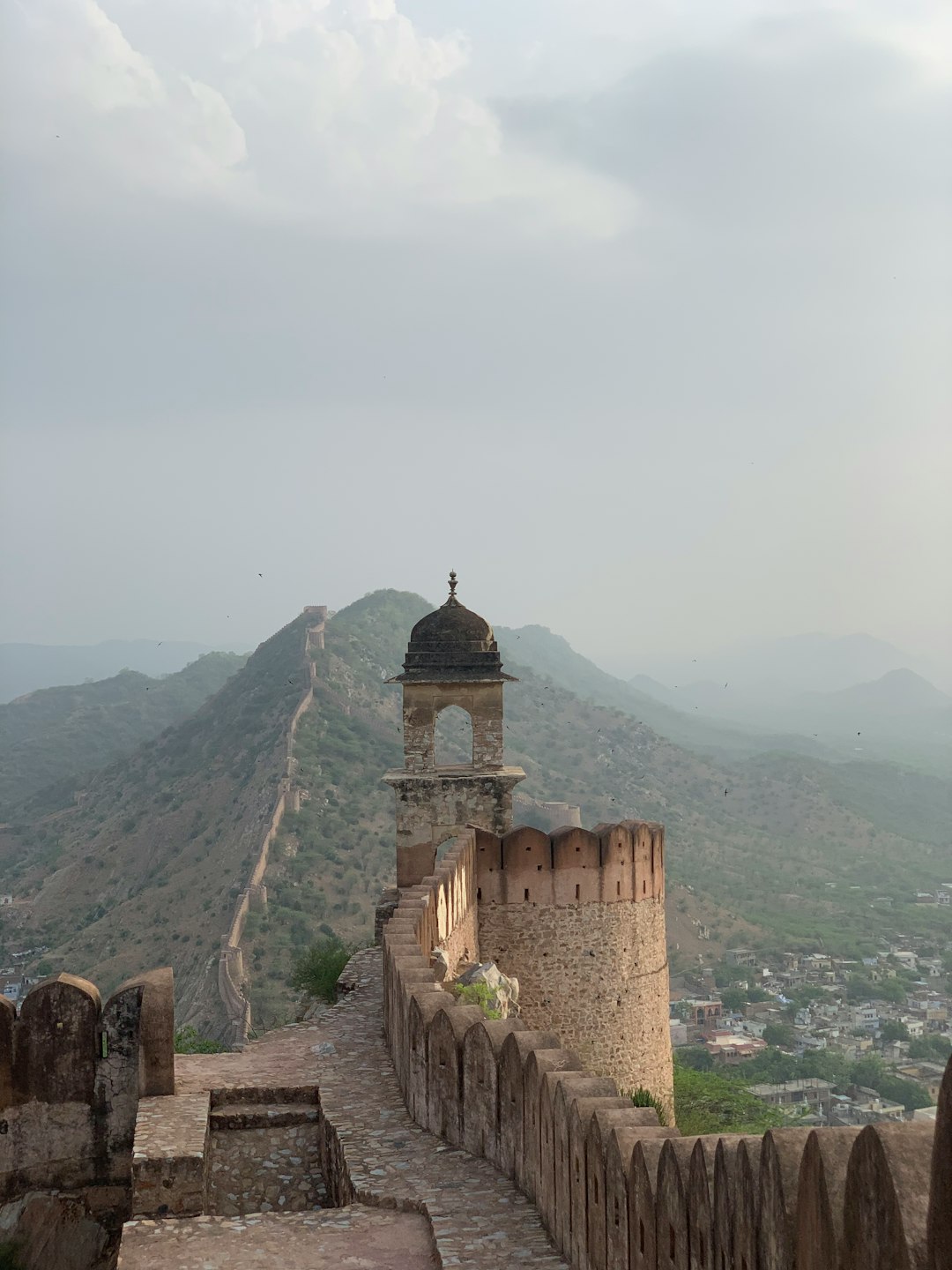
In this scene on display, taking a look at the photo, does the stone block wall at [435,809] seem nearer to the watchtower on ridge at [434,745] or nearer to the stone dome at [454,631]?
the watchtower on ridge at [434,745]

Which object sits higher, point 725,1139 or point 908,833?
point 725,1139

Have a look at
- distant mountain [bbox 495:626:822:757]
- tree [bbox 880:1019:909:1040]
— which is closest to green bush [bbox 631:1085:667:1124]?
tree [bbox 880:1019:909:1040]

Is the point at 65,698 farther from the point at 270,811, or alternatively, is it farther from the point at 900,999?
the point at 900,999

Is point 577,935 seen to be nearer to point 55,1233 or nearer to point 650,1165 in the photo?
point 55,1233

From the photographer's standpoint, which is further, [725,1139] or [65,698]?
[65,698]

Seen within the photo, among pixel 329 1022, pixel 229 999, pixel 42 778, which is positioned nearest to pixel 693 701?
pixel 42 778

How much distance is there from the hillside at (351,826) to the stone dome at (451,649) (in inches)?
574

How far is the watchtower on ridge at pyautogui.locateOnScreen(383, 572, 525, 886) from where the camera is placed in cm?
1576

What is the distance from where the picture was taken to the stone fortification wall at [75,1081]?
8.32m

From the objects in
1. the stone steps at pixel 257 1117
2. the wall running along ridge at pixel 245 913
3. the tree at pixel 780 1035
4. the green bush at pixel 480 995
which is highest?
the green bush at pixel 480 995

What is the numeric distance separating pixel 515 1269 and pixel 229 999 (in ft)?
92.0

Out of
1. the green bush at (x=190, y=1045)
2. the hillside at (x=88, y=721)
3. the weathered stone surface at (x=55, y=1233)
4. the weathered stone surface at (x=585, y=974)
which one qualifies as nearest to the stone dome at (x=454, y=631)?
the weathered stone surface at (x=585, y=974)

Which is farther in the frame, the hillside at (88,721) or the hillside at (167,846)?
the hillside at (88,721)

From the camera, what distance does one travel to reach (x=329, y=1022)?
10.9 metres
